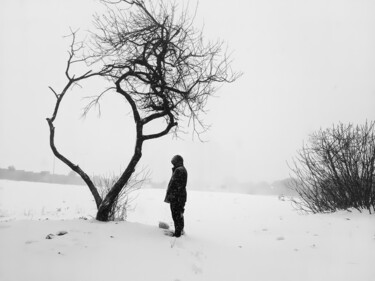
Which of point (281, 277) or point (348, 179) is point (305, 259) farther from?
point (348, 179)

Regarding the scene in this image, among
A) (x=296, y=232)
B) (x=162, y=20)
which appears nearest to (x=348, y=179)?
(x=296, y=232)

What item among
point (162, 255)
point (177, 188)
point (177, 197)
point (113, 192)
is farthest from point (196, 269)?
point (113, 192)

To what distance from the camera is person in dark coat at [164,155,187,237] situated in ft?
20.5

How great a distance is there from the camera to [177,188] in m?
6.43

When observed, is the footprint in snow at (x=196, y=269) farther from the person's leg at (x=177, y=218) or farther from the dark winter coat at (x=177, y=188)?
the dark winter coat at (x=177, y=188)

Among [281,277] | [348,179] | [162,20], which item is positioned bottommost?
[281,277]

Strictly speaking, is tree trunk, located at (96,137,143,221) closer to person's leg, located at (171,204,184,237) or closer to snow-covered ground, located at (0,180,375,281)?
snow-covered ground, located at (0,180,375,281)

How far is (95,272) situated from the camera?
383 cm

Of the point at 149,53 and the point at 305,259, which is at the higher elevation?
the point at 149,53

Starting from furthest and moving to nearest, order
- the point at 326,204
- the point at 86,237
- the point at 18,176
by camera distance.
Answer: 1. the point at 18,176
2. the point at 326,204
3. the point at 86,237

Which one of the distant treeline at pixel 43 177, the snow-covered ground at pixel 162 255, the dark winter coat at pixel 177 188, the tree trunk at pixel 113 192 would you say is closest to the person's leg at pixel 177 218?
the dark winter coat at pixel 177 188

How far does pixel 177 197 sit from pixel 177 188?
0.21 metres

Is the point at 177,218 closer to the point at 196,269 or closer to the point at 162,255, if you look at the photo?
the point at 162,255

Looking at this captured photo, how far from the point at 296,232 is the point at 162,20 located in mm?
7255
